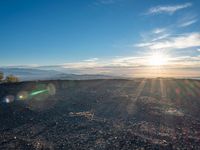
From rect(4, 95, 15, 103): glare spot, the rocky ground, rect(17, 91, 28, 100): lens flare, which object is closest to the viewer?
the rocky ground

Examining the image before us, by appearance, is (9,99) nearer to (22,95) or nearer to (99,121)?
(22,95)

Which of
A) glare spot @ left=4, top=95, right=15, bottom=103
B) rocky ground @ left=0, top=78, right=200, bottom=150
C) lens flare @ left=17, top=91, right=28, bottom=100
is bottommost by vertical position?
rocky ground @ left=0, top=78, right=200, bottom=150

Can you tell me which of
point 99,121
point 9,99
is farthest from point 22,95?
point 99,121

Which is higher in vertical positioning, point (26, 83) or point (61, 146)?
point (26, 83)

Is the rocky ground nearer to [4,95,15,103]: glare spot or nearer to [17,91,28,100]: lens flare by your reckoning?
[4,95,15,103]: glare spot

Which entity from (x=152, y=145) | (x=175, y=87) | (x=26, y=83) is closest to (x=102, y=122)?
(x=152, y=145)

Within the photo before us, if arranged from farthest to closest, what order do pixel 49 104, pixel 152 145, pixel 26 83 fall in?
pixel 26 83 < pixel 49 104 < pixel 152 145

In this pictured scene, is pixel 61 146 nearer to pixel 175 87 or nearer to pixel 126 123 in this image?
pixel 126 123

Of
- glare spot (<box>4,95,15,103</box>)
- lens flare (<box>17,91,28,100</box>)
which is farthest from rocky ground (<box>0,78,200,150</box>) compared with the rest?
lens flare (<box>17,91,28,100</box>)
